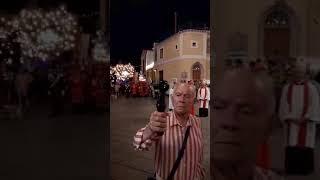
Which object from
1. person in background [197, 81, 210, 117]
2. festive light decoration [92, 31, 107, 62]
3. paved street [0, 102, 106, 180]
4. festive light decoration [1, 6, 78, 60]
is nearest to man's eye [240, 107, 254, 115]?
person in background [197, 81, 210, 117]

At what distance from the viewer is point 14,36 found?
14.4 feet

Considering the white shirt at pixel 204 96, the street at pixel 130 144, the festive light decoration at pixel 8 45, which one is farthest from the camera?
the festive light decoration at pixel 8 45

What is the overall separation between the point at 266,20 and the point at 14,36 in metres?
2.69

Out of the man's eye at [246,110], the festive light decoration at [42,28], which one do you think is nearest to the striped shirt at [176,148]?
the man's eye at [246,110]

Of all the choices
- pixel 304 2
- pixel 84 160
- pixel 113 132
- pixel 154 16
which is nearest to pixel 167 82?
pixel 154 16

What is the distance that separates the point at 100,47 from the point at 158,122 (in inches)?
25.7

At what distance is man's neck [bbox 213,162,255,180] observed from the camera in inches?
89.5

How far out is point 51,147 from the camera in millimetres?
5375

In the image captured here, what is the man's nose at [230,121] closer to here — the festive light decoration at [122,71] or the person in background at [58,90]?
the festive light decoration at [122,71]

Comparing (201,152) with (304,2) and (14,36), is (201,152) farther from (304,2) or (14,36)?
(14,36)

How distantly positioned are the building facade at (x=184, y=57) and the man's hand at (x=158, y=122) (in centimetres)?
20

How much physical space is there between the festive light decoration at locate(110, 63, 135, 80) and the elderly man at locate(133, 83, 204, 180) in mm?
356

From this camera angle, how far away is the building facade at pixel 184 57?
226 cm

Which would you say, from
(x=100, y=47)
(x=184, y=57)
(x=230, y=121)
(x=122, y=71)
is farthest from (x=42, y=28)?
(x=230, y=121)
